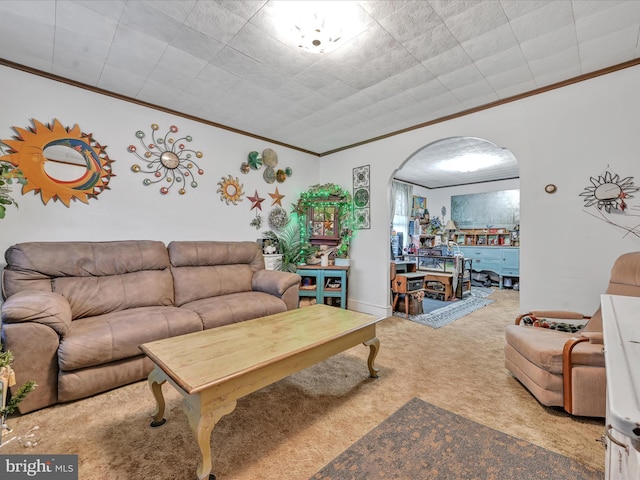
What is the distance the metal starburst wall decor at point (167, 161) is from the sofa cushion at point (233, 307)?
4.66 feet

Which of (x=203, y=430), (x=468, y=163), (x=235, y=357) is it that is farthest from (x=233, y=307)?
(x=468, y=163)

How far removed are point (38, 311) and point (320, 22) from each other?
259 cm

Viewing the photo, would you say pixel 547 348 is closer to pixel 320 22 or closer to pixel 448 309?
pixel 320 22

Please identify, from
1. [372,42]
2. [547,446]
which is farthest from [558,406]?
[372,42]

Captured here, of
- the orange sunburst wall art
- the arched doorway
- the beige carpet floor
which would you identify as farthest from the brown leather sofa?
the arched doorway

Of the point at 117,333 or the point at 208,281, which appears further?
the point at 208,281

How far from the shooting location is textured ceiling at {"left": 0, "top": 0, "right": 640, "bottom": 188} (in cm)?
180

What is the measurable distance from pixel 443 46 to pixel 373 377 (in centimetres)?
263

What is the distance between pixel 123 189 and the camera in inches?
116

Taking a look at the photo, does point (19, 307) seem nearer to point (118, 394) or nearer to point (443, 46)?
point (118, 394)

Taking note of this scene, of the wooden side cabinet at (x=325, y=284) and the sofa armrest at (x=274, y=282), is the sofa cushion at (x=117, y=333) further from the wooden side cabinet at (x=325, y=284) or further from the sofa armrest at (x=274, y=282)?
the wooden side cabinet at (x=325, y=284)

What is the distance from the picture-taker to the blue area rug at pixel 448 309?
3836 millimetres

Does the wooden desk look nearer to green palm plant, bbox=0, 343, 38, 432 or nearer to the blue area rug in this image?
the blue area rug

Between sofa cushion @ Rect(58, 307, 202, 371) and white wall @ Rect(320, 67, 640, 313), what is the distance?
327 cm
